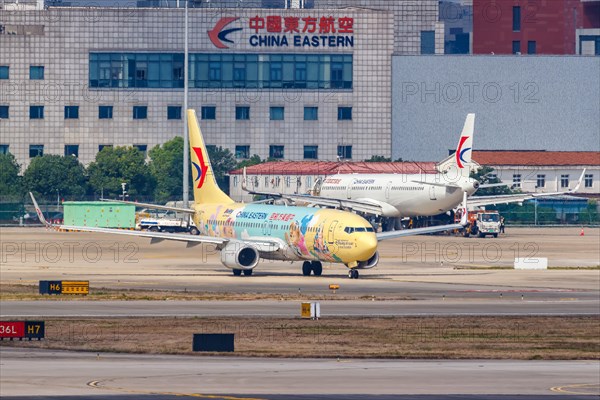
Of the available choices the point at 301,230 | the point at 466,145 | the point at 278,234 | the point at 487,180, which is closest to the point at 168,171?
the point at 487,180

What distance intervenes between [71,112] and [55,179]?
53.1 ft

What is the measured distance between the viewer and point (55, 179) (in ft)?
574

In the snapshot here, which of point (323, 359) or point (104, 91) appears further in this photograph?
point (104, 91)

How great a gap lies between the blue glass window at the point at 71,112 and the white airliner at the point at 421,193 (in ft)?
196

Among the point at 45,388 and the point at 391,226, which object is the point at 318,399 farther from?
the point at 391,226

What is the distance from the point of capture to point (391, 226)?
137 meters

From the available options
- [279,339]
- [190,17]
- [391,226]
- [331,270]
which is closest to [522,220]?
[391,226]

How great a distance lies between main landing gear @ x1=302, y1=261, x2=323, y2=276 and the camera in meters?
82.9

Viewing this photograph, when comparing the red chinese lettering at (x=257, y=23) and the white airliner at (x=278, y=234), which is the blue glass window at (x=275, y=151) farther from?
the white airliner at (x=278, y=234)

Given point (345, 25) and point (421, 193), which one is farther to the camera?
point (345, 25)

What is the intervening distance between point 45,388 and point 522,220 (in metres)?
131

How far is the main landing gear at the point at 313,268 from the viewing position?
82.9 metres

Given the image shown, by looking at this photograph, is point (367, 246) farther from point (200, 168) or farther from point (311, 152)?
point (311, 152)

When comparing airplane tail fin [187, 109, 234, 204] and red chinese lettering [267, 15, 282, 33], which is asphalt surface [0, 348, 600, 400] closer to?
airplane tail fin [187, 109, 234, 204]
